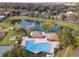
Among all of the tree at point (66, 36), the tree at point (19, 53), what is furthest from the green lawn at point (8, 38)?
the tree at point (66, 36)

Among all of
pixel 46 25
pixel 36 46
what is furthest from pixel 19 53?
pixel 46 25

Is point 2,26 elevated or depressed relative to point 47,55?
elevated

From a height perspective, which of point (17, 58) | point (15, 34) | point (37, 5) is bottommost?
point (17, 58)

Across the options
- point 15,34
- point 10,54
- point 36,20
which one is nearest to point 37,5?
point 36,20

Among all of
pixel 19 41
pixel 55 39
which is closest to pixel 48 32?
pixel 55 39

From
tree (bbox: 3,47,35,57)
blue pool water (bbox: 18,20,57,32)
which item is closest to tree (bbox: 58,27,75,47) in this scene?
blue pool water (bbox: 18,20,57,32)

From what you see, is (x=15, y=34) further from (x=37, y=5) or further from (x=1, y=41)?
(x=37, y=5)

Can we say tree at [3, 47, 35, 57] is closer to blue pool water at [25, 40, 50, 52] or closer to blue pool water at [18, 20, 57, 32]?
blue pool water at [25, 40, 50, 52]

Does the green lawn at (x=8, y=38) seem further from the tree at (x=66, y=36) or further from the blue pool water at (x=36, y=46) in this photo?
the tree at (x=66, y=36)

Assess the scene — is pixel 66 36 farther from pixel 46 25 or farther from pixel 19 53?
pixel 19 53
